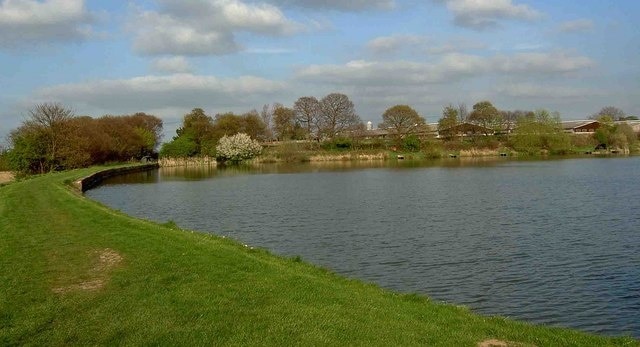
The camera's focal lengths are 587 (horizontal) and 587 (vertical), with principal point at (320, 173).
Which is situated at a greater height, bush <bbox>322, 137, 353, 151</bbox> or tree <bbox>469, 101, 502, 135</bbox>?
tree <bbox>469, 101, 502, 135</bbox>

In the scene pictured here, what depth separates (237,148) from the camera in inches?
3878

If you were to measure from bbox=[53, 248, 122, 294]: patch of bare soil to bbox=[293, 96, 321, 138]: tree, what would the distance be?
94.4 metres

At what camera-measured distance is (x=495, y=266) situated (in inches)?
627

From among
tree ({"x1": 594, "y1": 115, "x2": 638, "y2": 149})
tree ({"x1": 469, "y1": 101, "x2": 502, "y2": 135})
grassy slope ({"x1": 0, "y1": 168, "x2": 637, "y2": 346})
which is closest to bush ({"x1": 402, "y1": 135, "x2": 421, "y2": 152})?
tree ({"x1": 469, "y1": 101, "x2": 502, "y2": 135})

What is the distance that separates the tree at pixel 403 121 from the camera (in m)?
107

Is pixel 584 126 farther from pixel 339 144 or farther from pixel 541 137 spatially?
pixel 339 144

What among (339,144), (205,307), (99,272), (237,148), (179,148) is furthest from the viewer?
(339,144)

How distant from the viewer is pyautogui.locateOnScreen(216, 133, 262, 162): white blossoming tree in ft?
323

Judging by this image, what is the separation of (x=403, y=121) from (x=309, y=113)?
56.8 feet

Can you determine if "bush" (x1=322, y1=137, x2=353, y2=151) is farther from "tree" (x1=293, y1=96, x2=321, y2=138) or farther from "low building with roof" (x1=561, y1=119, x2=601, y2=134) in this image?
"low building with roof" (x1=561, y1=119, x2=601, y2=134)

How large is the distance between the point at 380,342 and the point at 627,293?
826 cm

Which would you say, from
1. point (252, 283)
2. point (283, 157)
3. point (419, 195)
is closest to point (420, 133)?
point (283, 157)

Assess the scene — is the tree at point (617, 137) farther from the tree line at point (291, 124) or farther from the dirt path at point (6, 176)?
the dirt path at point (6, 176)

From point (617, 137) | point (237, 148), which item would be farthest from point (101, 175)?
point (617, 137)
